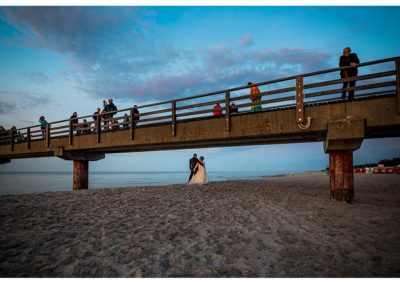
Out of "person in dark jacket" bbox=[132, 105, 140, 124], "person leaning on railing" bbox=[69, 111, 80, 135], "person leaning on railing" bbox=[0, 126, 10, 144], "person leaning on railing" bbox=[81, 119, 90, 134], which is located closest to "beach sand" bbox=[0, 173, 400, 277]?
"person in dark jacket" bbox=[132, 105, 140, 124]

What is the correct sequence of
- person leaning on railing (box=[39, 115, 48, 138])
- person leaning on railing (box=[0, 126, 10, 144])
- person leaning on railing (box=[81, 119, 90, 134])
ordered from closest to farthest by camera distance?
person leaning on railing (box=[81, 119, 90, 134])
person leaning on railing (box=[39, 115, 48, 138])
person leaning on railing (box=[0, 126, 10, 144])

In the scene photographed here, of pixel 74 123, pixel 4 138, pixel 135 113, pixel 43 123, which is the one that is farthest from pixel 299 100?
pixel 4 138

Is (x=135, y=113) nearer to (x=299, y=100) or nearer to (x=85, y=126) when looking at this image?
(x=85, y=126)

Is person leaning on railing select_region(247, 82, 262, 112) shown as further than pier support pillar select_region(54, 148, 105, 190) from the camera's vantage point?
No

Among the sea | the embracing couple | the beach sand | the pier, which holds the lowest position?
the sea

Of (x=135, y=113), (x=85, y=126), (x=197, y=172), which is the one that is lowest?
(x=197, y=172)

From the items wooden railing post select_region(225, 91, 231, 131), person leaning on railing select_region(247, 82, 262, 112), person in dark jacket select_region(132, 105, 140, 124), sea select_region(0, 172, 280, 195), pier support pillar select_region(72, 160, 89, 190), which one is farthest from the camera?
sea select_region(0, 172, 280, 195)

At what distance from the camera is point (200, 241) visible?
455 cm

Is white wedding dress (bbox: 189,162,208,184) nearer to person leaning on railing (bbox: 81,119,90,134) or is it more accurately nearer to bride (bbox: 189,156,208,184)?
bride (bbox: 189,156,208,184)

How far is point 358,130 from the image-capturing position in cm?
745

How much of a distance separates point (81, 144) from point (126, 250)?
13122 millimetres

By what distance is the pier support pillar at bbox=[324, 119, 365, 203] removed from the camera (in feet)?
24.9

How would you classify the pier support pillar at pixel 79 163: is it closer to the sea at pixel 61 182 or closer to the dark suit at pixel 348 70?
the sea at pixel 61 182

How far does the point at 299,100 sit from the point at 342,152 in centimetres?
233
